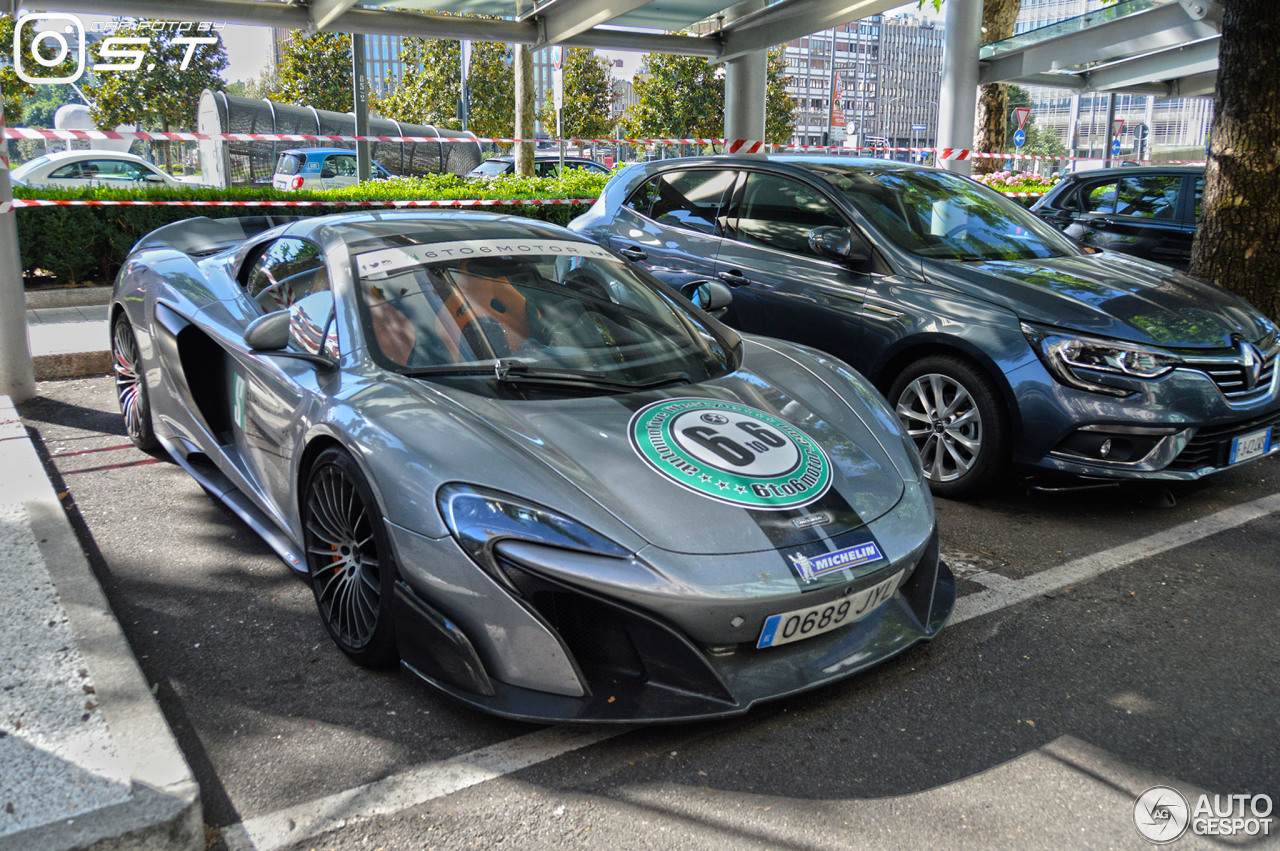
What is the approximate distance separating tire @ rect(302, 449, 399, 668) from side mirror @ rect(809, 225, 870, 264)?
2926 mm

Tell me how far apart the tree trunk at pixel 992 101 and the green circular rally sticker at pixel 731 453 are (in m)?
15.8

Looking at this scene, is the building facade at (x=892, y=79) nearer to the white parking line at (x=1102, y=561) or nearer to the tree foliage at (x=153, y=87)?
the tree foliage at (x=153, y=87)

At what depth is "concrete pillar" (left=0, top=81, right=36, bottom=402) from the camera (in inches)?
234

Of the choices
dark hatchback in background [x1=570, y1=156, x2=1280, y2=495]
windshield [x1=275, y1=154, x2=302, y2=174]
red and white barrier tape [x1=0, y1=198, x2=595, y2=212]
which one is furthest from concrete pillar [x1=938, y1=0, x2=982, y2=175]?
windshield [x1=275, y1=154, x2=302, y2=174]

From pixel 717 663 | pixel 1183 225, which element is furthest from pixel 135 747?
pixel 1183 225

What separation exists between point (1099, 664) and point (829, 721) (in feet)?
3.21

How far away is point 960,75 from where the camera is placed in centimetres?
1451

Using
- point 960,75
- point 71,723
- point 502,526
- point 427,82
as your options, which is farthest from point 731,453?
point 427,82

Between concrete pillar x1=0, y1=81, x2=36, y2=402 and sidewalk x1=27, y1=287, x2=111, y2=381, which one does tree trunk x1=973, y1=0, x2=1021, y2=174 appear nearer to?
sidewalk x1=27, y1=287, x2=111, y2=381

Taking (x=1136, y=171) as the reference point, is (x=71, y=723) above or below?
below

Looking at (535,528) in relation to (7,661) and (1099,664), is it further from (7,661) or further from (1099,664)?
(1099,664)

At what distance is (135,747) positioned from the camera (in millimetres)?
2385

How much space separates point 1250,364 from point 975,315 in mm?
1208

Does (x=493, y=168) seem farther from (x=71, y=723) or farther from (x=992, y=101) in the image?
(x=71, y=723)
